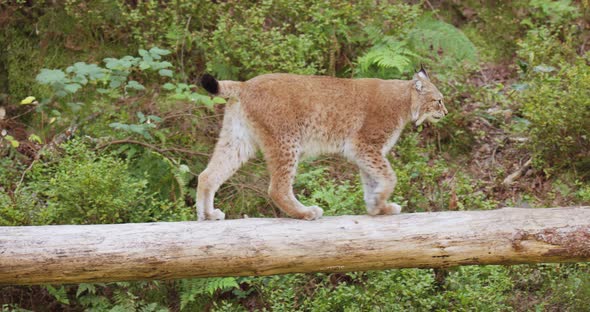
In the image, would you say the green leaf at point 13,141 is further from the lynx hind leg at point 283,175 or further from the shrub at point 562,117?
the shrub at point 562,117

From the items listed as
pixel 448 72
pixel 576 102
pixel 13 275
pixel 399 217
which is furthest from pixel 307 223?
pixel 448 72

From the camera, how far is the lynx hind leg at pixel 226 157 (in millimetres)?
5590

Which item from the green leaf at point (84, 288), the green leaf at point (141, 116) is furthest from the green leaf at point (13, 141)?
the green leaf at point (84, 288)

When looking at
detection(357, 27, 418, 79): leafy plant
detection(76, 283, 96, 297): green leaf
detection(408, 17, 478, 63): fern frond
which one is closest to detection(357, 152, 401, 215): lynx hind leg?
detection(357, 27, 418, 79): leafy plant

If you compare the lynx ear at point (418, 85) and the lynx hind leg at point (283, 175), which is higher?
the lynx ear at point (418, 85)

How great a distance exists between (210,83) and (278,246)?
4.33 ft

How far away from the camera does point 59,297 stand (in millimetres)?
5844

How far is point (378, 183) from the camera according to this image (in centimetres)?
556

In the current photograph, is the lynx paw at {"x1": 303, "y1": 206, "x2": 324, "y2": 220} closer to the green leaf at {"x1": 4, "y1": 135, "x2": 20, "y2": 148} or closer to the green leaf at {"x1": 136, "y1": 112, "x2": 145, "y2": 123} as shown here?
the green leaf at {"x1": 136, "y1": 112, "x2": 145, "y2": 123}

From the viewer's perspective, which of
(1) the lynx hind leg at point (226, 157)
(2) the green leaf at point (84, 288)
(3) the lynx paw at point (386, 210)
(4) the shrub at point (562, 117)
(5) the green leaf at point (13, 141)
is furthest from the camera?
(4) the shrub at point (562, 117)

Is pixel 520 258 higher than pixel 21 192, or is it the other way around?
pixel 520 258

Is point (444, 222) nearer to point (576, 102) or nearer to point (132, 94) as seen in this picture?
point (576, 102)

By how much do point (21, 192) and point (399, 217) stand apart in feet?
10.3

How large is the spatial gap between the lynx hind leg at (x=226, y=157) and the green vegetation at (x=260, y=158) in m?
0.60
